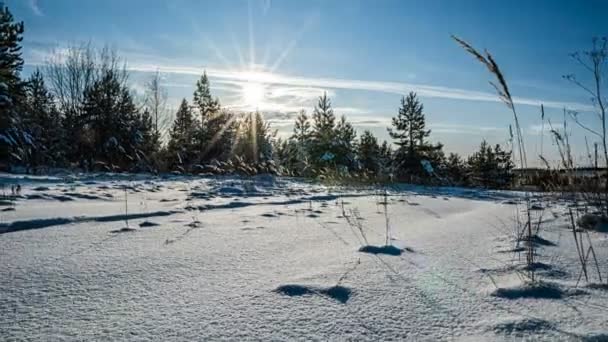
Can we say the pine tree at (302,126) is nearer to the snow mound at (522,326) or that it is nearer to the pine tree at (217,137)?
the pine tree at (217,137)

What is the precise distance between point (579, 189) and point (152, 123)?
96.1ft

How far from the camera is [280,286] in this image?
1103 mm

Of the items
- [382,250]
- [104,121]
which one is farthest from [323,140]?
[382,250]

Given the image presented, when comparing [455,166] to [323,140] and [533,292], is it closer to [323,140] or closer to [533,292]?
[323,140]

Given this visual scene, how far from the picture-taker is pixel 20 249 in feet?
4.98

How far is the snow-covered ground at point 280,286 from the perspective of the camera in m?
0.81

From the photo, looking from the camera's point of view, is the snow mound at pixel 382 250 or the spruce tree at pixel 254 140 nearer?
the snow mound at pixel 382 250

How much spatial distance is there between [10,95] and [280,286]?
17548 millimetres

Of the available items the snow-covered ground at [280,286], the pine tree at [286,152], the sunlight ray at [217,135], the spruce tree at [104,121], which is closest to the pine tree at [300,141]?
the pine tree at [286,152]

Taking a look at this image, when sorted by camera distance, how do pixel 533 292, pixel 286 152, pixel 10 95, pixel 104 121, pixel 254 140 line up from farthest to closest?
pixel 286 152 < pixel 254 140 < pixel 104 121 < pixel 10 95 < pixel 533 292

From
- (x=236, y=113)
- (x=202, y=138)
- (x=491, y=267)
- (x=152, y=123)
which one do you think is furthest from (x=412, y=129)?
(x=491, y=267)

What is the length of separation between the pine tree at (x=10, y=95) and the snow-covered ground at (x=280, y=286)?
9950 millimetres

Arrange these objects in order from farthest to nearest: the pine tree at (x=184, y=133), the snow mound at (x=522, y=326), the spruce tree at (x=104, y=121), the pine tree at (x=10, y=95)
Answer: the pine tree at (x=184, y=133) → the spruce tree at (x=104, y=121) → the pine tree at (x=10, y=95) → the snow mound at (x=522, y=326)

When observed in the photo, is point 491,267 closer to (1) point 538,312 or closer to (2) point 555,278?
(2) point 555,278
